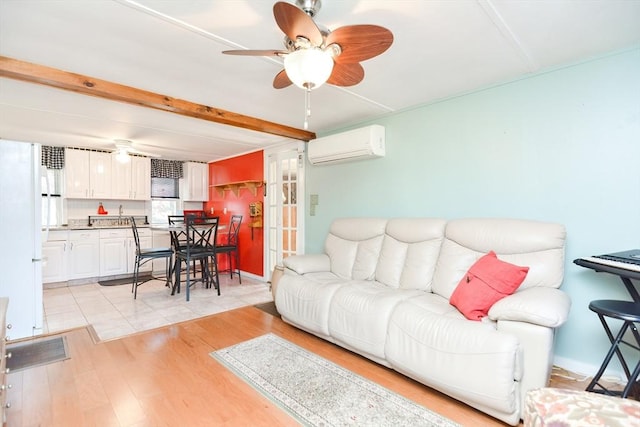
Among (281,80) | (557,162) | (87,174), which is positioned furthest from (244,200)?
(557,162)

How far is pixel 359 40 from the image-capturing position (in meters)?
1.47

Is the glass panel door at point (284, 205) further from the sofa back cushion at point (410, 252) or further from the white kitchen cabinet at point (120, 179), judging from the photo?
the white kitchen cabinet at point (120, 179)

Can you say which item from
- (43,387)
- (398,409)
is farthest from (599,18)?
(43,387)

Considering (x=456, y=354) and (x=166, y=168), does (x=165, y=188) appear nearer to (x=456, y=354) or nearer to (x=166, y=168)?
(x=166, y=168)

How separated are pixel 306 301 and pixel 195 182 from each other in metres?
4.42

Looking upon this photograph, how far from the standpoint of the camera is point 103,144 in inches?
183

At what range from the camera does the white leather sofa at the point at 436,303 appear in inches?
61.7

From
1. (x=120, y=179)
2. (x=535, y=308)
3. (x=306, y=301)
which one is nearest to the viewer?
(x=535, y=308)

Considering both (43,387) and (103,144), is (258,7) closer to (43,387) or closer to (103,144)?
(43,387)

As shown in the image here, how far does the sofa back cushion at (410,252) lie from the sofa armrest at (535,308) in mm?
808

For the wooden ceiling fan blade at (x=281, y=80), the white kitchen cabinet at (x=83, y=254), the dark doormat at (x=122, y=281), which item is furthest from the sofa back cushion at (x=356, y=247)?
the white kitchen cabinet at (x=83, y=254)

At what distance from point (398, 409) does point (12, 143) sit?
358 cm

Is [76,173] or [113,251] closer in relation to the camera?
[76,173]

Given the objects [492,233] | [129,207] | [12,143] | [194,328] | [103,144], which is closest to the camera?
[492,233]
